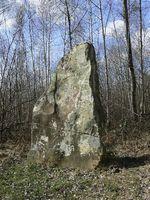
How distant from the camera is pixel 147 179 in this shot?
8633 millimetres

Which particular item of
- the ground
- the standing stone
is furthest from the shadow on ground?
the standing stone

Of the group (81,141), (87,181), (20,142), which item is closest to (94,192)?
(87,181)

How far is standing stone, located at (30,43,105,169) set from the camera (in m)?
9.86

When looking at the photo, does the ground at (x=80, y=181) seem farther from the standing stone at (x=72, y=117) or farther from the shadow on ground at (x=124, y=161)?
the standing stone at (x=72, y=117)

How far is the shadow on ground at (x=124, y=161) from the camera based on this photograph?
32.0 feet

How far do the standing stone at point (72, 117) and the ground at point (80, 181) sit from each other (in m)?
0.36

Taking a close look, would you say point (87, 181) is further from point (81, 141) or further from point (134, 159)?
point (134, 159)

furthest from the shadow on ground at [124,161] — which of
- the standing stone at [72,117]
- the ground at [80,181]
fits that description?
the standing stone at [72,117]

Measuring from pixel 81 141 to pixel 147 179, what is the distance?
6.57ft

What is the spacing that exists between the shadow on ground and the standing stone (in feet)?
1.10

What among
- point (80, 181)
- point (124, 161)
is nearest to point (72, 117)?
point (124, 161)

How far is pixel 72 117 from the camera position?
33.5 feet

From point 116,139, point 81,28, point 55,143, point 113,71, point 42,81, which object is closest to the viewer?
point 55,143

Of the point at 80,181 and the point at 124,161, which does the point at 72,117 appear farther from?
the point at 80,181
